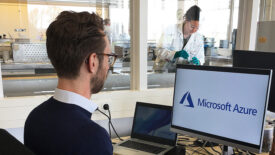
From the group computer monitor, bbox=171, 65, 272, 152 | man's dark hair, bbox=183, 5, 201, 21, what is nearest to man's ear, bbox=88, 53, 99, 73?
computer monitor, bbox=171, 65, 272, 152

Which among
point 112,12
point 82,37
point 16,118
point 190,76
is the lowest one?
point 16,118

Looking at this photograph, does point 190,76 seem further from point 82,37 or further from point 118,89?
point 118,89

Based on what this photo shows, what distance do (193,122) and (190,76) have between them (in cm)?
24

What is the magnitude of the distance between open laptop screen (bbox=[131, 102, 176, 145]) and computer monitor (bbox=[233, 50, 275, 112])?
0.58 meters

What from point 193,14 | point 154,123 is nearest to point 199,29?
point 193,14

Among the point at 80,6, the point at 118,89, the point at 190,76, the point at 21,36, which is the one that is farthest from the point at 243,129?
the point at 21,36

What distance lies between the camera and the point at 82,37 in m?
0.79

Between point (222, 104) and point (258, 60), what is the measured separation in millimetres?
507

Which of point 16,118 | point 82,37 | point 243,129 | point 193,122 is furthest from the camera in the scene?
point 16,118

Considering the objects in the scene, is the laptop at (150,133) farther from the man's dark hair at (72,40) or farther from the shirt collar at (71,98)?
the man's dark hair at (72,40)

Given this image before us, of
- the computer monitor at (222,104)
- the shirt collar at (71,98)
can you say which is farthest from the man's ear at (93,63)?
the computer monitor at (222,104)

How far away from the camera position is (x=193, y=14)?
89.7 inches

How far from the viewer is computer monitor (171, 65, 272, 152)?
1058 mm

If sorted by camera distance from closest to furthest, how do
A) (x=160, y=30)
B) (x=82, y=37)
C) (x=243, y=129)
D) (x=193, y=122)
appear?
(x=82, y=37) < (x=243, y=129) < (x=193, y=122) < (x=160, y=30)
